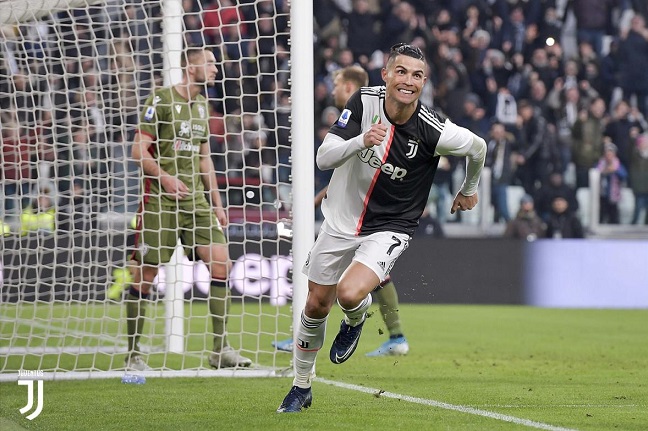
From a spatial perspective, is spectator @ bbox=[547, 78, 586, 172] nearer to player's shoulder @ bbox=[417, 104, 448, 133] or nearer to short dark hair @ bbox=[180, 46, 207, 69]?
short dark hair @ bbox=[180, 46, 207, 69]

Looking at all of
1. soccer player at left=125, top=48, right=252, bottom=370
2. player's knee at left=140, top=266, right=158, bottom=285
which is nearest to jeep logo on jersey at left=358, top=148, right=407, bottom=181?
soccer player at left=125, top=48, right=252, bottom=370

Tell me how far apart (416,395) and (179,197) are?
2.64 metres

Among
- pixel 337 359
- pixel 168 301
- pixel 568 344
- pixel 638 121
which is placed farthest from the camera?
pixel 638 121

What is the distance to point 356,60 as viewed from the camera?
17.6 meters

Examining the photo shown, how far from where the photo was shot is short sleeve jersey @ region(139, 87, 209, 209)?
865cm

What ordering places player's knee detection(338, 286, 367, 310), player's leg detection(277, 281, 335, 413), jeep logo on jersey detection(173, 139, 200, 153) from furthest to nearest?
jeep logo on jersey detection(173, 139, 200, 153) < player's leg detection(277, 281, 335, 413) < player's knee detection(338, 286, 367, 310)

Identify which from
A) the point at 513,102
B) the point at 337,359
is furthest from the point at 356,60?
the point at 337,359

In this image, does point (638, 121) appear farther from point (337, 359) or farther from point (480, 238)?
point (337, 359)

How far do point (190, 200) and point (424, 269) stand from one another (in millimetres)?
6442

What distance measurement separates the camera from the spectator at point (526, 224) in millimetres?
15906

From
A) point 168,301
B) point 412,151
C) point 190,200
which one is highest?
point 412,151

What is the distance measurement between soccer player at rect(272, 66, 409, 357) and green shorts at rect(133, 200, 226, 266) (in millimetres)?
1156

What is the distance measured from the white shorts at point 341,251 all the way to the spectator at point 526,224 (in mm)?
9743

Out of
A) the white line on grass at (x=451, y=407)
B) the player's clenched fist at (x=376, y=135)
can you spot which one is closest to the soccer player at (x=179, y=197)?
the white line on grass at (x=451, y=407)
